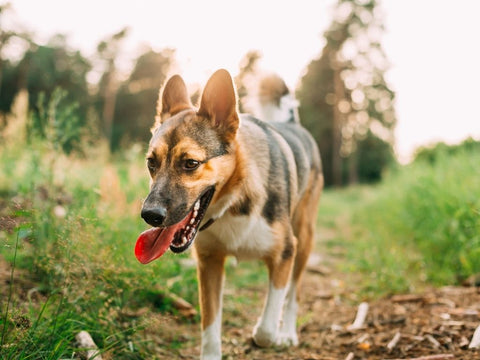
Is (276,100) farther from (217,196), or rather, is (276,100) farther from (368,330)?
(368,330)

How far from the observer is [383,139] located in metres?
29.2

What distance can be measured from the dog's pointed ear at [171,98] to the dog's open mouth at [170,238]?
91cm

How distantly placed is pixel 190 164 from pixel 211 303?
990mm

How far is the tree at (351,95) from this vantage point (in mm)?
26500

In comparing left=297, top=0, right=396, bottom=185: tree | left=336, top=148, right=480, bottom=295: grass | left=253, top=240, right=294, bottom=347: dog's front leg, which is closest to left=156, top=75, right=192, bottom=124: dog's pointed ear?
left=253, top=240, right=294, bottom=347: dog's front leg

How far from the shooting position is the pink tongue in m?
2.44

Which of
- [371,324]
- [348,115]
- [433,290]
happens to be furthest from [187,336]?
[348,115]

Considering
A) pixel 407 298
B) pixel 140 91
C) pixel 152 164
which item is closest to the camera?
pixel 152 164

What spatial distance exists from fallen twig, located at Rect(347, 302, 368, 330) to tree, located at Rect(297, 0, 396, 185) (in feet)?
75.6

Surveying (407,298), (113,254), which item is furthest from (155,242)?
(407,298)

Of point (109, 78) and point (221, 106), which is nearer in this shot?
point (221, 106)

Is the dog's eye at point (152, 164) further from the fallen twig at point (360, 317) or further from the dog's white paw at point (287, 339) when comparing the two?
the fallen twig at point (360, 317)

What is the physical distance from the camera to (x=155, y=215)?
2.26 m

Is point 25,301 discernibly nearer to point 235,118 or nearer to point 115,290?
point 115,290
